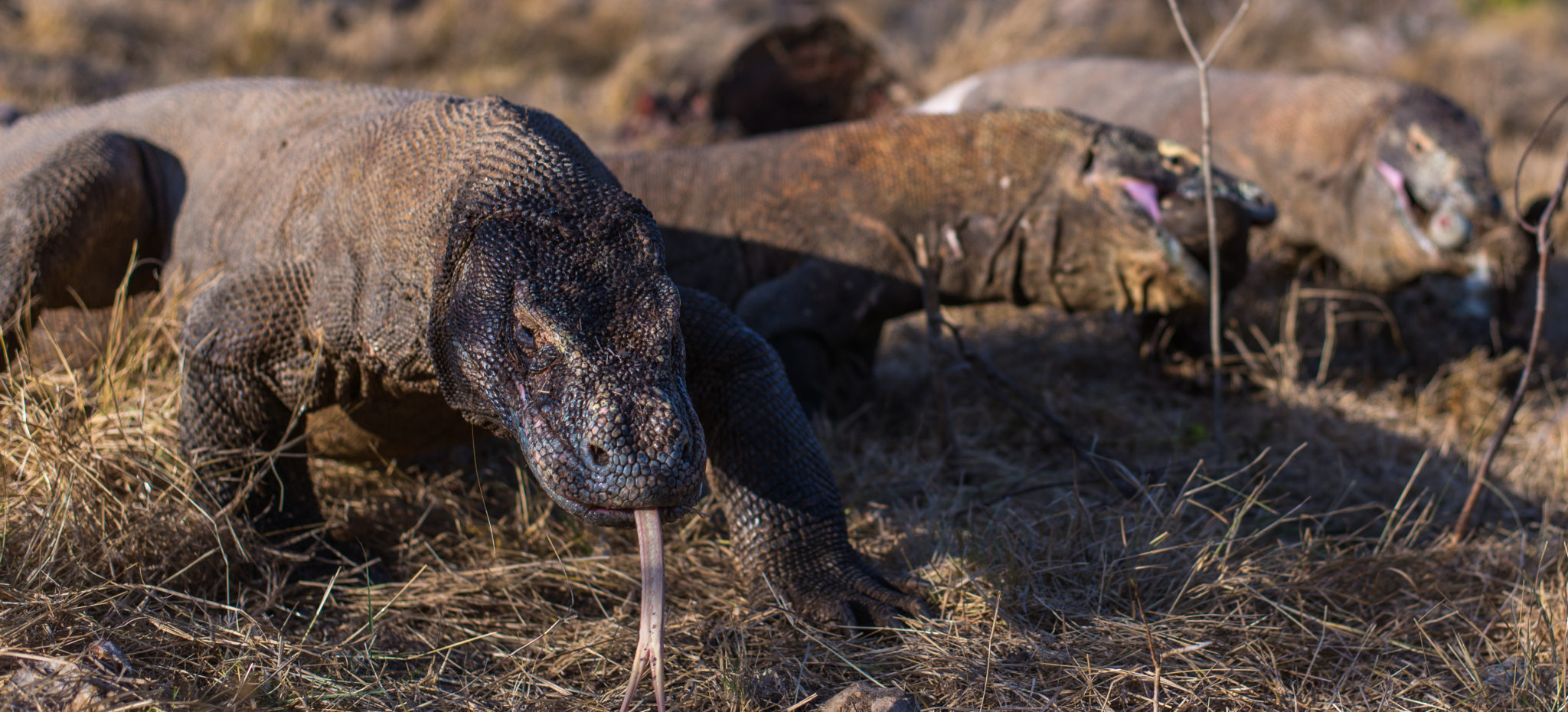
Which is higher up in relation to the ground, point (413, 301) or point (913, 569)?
point (413, 301)

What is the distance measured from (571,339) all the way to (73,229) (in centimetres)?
223

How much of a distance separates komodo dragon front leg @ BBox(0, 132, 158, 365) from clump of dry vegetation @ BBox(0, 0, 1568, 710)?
0.15 meters

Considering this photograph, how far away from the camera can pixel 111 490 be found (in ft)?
8.98

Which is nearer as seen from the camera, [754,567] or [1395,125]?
[754,567]

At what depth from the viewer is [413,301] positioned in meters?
2.31

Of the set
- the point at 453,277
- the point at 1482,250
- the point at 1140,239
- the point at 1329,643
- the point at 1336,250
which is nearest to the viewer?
the point at 453,277

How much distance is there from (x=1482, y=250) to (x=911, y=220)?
99.8 inches

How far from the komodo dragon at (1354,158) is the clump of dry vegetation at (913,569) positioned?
627 millimetres

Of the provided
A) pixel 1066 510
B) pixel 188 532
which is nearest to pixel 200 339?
pixel 188 532

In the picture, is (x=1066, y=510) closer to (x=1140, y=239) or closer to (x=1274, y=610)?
(x=1274, y=610)

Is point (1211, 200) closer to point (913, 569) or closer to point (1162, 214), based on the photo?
point (1162, 214)

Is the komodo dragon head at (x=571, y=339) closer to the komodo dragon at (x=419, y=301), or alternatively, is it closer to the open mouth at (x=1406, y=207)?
the komodo dragon at (x=419, y=301)

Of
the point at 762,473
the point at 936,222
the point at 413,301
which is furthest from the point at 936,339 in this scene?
the point at 413,301

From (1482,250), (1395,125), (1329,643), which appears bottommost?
(1329,643)
